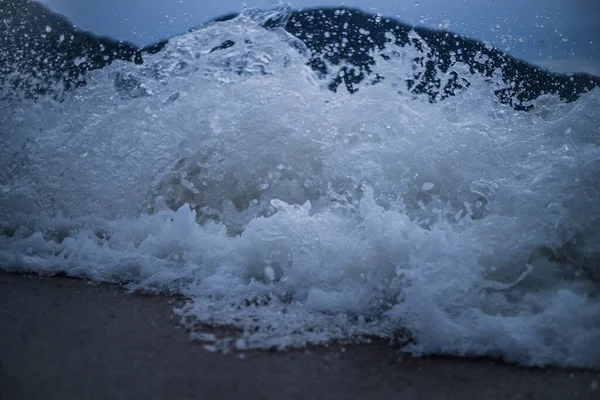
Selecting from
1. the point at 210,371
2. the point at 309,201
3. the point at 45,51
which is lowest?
the point at 210,371

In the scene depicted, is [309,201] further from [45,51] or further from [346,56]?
[45,51]

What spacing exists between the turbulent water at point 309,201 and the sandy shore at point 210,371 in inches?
2.9

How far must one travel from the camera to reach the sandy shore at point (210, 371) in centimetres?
104

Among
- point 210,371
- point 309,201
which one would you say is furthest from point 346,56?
point 210,371

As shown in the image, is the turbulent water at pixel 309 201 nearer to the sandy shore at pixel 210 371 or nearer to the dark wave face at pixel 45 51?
the sandy shore at pixel 210 371

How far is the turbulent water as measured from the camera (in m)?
1.39

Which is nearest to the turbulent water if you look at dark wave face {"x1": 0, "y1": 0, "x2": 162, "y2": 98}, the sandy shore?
the sandy shore

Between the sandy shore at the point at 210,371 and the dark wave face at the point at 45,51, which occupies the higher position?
the dark wave face at the point at 45,51

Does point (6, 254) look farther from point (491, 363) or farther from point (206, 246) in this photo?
point (491, 363)

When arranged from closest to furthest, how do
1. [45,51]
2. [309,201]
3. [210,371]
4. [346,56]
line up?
[210,371] < [309,201] < [346,56] < [45,51]

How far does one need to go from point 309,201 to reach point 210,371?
0.95m

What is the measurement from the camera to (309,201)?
1.95 m

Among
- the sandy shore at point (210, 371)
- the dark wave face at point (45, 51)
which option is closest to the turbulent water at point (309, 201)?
the sandy shore at point (210, 371)

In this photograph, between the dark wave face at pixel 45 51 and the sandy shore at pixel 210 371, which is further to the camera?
the dark wave face at pixel 45 51
